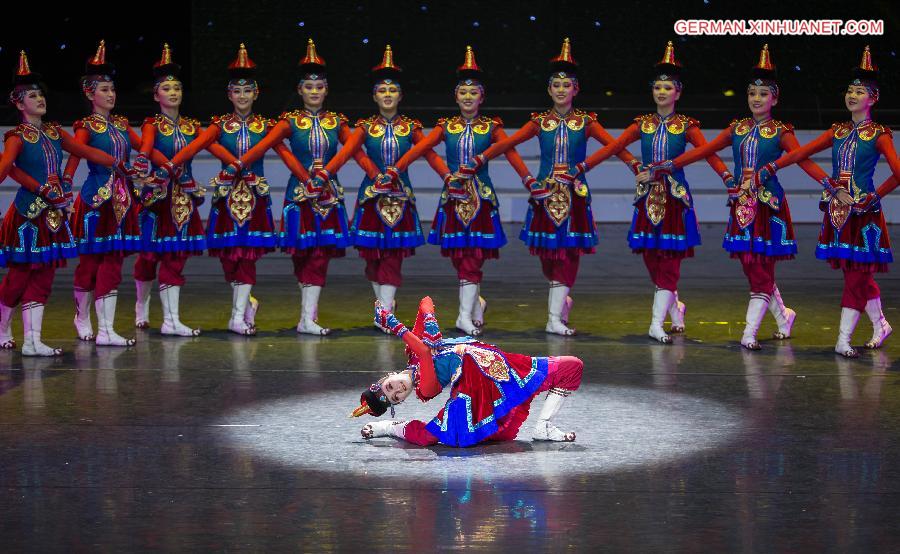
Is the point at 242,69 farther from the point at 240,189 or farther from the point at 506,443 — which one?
the point at 506,443

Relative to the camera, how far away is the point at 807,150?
663 centimetres

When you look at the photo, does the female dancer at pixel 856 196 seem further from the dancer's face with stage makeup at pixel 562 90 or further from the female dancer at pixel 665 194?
the dancer's face with stage makeup at pixel 562 90

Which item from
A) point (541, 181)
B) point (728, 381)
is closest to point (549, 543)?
point (728, 381)

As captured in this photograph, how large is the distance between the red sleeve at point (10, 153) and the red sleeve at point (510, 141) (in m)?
2.56

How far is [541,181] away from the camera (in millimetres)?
7223

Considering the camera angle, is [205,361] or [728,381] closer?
[728,381]

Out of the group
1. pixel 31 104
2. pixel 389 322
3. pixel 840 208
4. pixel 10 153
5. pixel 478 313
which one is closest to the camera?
pixel 389 322

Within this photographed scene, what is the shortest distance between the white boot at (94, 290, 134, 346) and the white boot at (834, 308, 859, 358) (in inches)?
155

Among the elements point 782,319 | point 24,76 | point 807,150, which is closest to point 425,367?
point 807,150

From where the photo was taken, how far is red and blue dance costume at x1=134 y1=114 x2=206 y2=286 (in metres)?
7.07

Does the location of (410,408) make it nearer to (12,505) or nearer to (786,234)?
(12,505)

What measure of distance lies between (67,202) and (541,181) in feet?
8.78

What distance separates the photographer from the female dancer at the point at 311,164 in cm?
714

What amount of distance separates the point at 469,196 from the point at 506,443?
2.54 metres
